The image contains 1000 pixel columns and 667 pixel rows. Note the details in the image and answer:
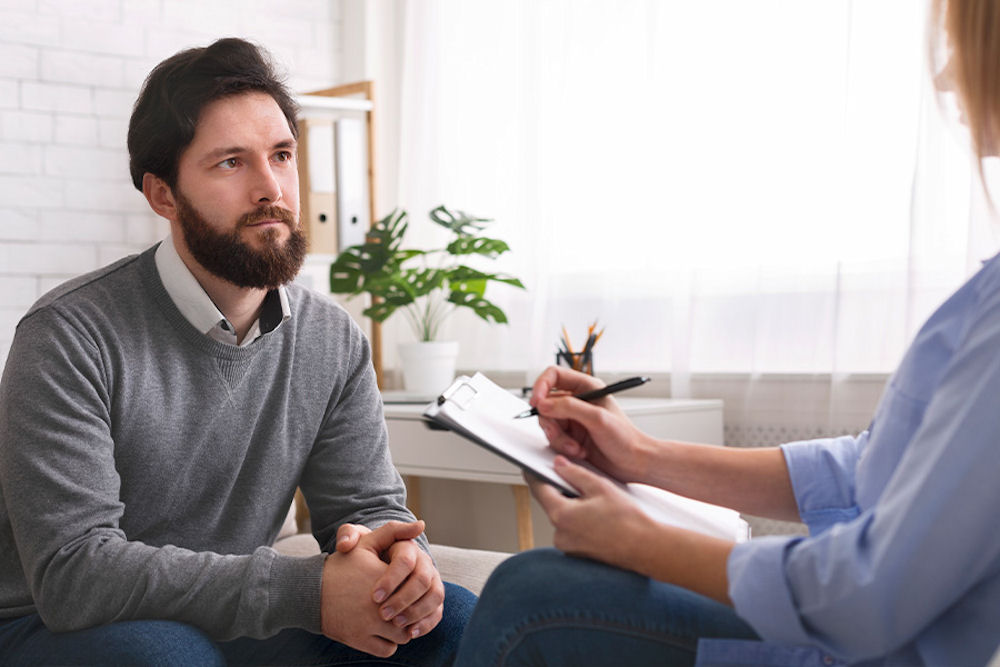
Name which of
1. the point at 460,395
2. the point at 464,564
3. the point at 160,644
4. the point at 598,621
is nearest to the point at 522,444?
the point at 460,395

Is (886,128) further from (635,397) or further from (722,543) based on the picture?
(722,543)

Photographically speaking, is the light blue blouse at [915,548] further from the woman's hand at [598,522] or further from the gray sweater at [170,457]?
the gray sweater at [170,457]

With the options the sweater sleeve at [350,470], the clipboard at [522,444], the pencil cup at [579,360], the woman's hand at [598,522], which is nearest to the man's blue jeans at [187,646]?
the sweater sleeve at [350,470]

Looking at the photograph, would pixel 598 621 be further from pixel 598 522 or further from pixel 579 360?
pixel 579 360

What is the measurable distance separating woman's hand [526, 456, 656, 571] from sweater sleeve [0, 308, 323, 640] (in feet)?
1.29

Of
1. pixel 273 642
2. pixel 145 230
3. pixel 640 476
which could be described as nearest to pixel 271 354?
pixel 273 642

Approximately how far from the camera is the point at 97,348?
118 cm

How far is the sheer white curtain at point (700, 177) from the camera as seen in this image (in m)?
2.10

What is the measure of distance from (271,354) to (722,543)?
77 cm

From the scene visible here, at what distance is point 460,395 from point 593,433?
15 centimetres

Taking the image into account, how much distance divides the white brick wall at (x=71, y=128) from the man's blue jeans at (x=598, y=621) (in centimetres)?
212

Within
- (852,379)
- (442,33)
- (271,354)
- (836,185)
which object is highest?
(442,33)

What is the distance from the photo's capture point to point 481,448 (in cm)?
220

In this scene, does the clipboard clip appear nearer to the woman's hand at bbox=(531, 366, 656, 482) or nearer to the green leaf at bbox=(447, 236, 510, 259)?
the woman's hand at bbox=(531, 366, 656, 482)
